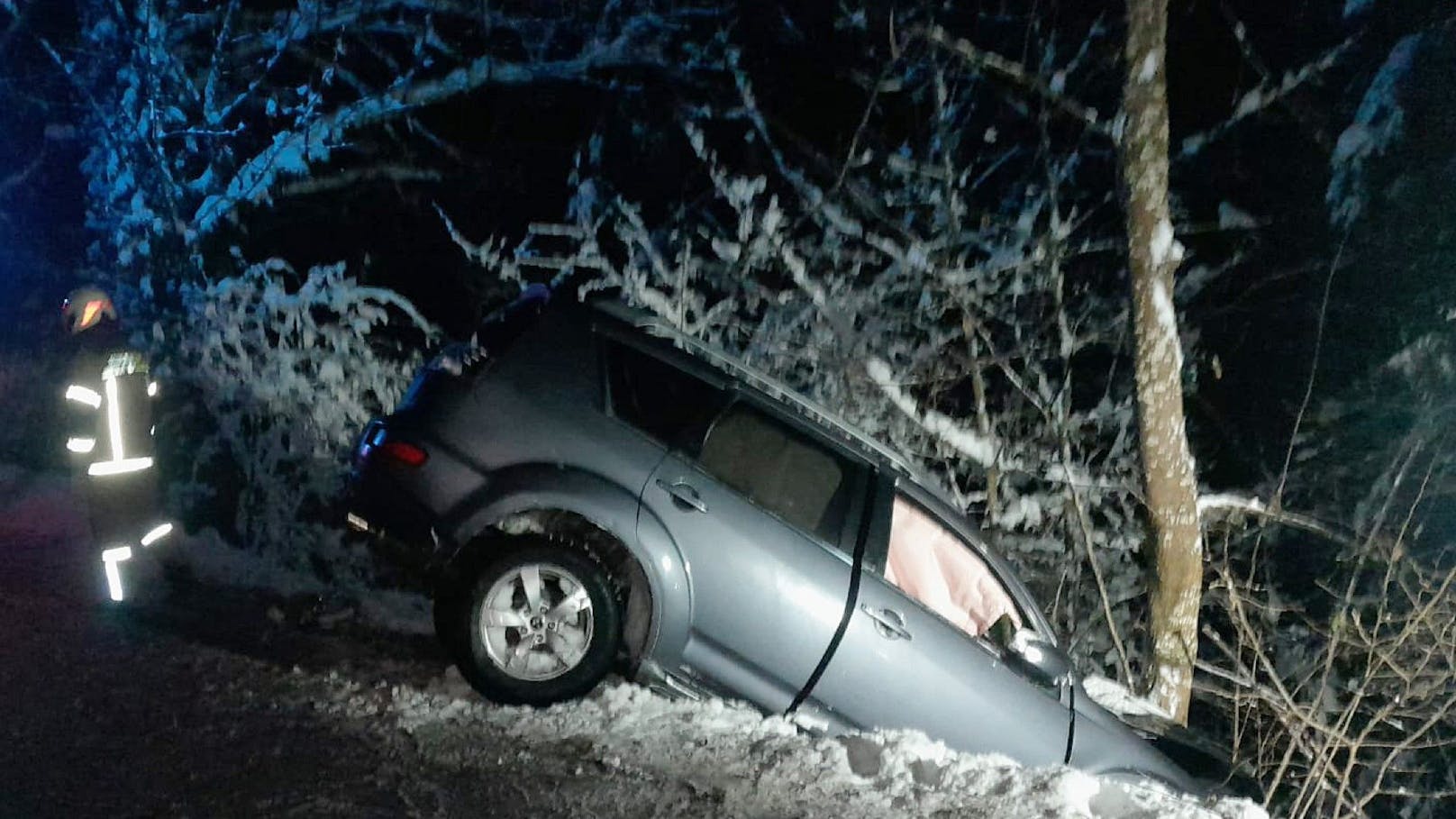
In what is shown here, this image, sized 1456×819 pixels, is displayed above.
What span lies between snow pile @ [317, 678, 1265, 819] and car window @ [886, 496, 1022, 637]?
2.40 feet

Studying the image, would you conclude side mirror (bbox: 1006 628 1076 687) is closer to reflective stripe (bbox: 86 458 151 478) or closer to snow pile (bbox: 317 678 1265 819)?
snow pile (bbox: 317 678 1265 819)

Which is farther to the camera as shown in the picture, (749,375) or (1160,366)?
(1160,366)

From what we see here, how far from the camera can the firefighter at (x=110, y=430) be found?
536 cm

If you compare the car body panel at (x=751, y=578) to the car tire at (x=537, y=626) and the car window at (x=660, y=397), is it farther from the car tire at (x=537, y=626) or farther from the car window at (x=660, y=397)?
the car tire at (x=537, y=626)

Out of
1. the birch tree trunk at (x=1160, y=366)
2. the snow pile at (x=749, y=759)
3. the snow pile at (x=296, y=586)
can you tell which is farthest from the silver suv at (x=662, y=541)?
the birch tree trunk at (x=1160, y=366)

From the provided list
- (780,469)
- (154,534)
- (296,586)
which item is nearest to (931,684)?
(780,469)

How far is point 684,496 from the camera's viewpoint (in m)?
4.82

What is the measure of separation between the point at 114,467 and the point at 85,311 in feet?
2.52

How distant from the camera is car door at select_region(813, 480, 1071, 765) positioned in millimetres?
4863

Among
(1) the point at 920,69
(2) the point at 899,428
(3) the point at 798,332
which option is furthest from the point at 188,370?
(1) the point at 920,69

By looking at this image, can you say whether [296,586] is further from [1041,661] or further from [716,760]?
[1041,661]

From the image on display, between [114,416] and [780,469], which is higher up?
[114,416]

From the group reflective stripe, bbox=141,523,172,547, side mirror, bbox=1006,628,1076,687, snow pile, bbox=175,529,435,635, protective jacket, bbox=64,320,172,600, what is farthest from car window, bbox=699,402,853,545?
reflective stripe, bbox=141,523,172,547

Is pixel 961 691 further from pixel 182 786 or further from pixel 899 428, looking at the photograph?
pixel 899 428
